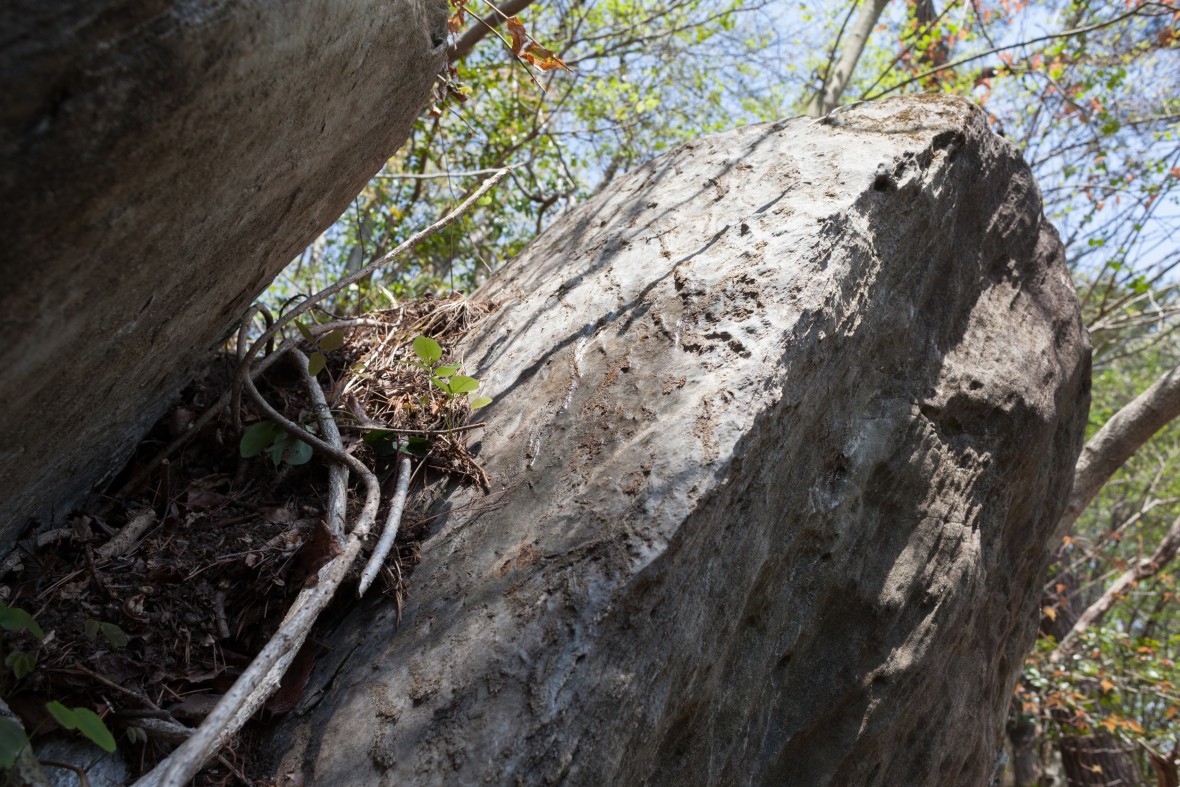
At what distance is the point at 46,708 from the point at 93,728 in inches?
9.7

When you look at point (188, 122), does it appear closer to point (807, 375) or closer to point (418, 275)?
point (807, 375)

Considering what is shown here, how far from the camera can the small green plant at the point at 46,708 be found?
1.32 metres

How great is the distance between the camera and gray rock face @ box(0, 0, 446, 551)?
3.29 feet

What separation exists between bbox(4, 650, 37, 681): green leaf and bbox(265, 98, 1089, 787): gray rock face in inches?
19.2

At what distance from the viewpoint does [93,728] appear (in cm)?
136

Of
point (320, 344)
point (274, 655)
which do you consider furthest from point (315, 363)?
point (274, 655)

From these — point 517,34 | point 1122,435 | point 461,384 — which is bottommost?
point 461,384

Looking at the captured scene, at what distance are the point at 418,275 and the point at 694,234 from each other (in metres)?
4.38

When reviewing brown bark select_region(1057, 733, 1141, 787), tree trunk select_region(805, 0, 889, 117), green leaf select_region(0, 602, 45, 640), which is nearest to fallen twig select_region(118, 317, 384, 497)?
green leaf select_region(0, 602, 45, 640)

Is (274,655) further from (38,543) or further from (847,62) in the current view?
(847,62)

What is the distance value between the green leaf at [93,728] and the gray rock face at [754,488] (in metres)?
0.38

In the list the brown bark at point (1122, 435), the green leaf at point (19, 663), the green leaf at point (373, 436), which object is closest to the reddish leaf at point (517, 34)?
the green leaf at point (373, 436)

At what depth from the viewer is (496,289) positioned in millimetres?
3275

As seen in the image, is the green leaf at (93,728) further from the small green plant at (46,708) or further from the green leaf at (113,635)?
the green leaf at (113,635)
